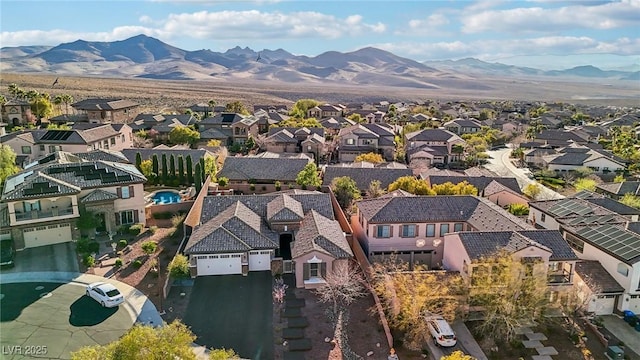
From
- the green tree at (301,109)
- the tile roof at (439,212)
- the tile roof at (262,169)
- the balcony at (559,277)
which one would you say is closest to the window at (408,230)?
the tile roof at (439,212)

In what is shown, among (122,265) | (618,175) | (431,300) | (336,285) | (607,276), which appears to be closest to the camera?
(431,300)

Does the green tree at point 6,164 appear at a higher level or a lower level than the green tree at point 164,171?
higher

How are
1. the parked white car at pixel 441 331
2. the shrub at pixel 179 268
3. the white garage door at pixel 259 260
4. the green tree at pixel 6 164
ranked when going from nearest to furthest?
the parked white car at pixel 441 331 < the shrub at pixel 179 268 < the white garage door at pixel 259 260 < the green tree at pixel 6 164

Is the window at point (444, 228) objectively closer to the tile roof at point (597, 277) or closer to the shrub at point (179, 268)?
the tile roof at point (597, 277)

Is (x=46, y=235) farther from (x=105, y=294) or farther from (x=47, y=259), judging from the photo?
(x=105, y=294)

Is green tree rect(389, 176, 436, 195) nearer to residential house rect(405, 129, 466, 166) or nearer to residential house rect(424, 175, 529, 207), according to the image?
residential house rect(424, 175, 529, 207)

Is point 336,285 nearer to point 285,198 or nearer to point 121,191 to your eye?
point 285,198

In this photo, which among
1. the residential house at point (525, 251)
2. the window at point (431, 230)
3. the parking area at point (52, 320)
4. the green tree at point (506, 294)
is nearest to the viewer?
the parking area at point (52, 320)

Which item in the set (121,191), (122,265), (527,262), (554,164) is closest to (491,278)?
(527,262)
